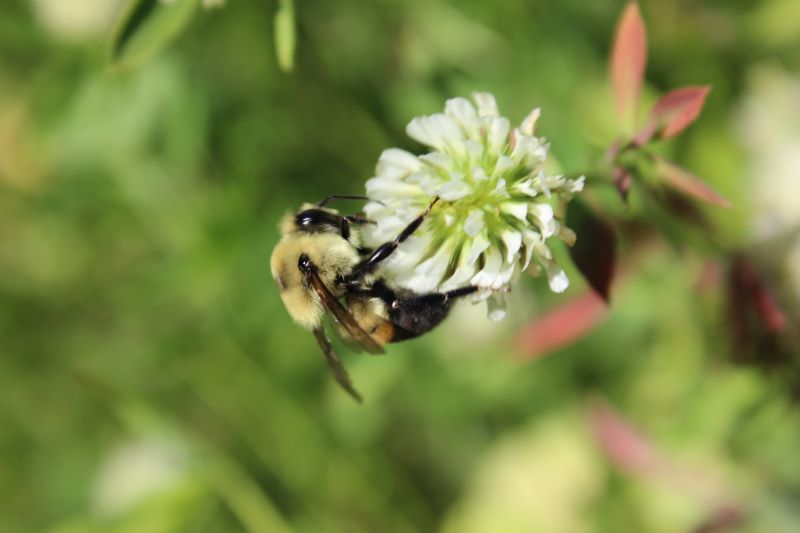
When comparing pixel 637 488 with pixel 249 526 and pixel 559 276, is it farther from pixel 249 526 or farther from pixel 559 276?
pixel 559 276

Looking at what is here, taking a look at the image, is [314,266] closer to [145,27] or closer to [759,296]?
[145,27]

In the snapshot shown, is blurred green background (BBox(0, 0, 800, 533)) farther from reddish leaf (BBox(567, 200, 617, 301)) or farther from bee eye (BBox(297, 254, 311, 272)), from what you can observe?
bee eye (BBox(297, 254, 311, 272))

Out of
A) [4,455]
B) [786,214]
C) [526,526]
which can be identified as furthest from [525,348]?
[4,455]

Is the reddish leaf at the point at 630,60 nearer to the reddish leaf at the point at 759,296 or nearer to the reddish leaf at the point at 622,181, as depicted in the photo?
the reddish leaf at the point at 622,181

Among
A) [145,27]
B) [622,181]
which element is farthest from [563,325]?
[145,27]

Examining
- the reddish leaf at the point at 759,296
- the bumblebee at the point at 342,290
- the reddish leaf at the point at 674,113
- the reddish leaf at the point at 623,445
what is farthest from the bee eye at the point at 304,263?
the reddish leaf at the point at 623,445
